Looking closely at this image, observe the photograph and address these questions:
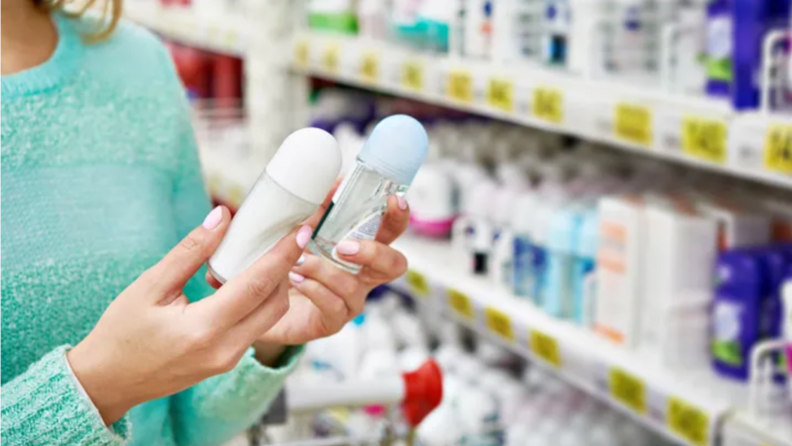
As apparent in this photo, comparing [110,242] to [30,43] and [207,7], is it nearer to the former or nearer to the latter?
[30,43]

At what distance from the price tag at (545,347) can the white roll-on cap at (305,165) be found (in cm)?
98

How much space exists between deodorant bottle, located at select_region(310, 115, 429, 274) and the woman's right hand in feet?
0.38

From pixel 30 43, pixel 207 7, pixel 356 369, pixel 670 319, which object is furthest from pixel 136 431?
pixel 207 7

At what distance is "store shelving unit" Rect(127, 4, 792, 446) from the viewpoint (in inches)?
52.7

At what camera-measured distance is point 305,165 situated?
817 millimetres

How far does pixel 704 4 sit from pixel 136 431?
1056 millimetres

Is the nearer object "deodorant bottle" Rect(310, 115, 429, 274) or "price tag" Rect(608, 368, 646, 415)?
"deodorant bottle" Rect(310, 115, 429, 274)

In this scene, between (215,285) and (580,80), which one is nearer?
(215,285)

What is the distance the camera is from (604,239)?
1.69 m

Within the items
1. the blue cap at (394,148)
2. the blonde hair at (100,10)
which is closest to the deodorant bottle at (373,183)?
the blue cap at (394,148)

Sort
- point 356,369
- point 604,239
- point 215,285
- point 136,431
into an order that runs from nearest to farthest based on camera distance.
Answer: point 215,285 → point 136,431 → point 604,239 → point 356,369

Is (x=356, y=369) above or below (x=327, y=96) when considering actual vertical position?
below

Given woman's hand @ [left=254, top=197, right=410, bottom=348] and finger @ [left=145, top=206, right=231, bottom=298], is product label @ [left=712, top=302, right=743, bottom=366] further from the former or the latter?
finger @ [left=145, top=206, right=231, bottom=298]

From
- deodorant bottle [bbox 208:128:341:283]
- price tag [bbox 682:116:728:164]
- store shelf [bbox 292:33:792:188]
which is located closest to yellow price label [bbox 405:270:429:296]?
store shelf [bbox 292:33:792:188]
